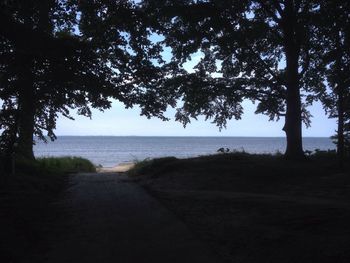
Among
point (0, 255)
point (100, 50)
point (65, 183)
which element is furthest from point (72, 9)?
point (0, 255)

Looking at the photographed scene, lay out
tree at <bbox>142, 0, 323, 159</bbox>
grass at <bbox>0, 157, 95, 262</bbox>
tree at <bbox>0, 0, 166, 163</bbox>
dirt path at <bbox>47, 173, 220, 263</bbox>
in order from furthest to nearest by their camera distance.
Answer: tree at <bbox>142, 0, 323, 159</bbox> < tree at <bbox>0, 0, 166, 163</bbox> < grass at <bbox>0, 157, 95, 262</bbox> < dirt path at <bbox>47, 173, 220, 263</bbox>

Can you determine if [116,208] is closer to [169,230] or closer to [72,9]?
[169,230]

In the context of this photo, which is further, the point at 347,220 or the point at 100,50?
the point at 100,50

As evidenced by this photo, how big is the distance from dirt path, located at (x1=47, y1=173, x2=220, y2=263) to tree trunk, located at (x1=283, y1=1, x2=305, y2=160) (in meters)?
11.8

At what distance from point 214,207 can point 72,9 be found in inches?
353

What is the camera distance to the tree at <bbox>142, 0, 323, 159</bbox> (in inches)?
859

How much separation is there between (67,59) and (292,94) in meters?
14.0

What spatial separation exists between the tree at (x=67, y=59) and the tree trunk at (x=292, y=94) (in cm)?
867

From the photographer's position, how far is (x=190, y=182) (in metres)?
17.4

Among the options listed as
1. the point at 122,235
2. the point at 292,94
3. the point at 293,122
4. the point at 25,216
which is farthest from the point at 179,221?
the point at 292,94

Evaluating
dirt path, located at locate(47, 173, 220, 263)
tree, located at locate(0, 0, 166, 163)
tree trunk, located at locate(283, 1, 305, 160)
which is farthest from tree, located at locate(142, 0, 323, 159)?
dirt path, located at locate(47, 173, 220, 263)

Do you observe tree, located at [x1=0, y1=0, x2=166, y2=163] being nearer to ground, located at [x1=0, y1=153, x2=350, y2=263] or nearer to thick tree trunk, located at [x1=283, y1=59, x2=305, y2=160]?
ground, located at [x1=0, y1=153, x2=350, y2=263]

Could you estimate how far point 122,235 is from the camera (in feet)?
Result: 27.8

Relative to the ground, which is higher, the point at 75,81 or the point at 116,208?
the point at 75,81
